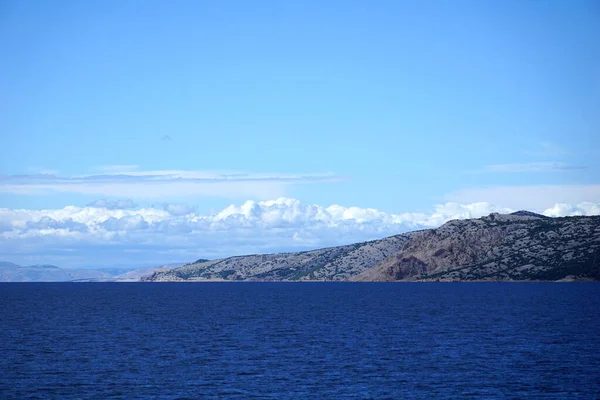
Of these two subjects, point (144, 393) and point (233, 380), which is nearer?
point (144, 393)

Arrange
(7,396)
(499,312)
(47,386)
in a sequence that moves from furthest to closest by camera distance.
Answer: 1. (499,312)
2. (47,386)
3. (7,396)

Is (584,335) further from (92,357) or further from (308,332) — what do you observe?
(92,357)

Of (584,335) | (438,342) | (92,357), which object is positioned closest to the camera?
(92,357)

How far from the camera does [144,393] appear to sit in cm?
6756

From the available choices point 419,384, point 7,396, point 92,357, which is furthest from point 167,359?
point 419,384

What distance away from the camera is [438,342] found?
104 m

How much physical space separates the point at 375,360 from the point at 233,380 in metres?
20.7

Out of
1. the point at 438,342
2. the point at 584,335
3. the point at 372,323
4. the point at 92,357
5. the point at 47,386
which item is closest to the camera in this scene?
the point at 47,386

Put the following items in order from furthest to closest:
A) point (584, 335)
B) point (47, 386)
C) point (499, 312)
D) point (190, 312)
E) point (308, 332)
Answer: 1. point (190, 312)
2. point (499, 312)
3. point (308, 332)
4. point (584, 335)
5. point (47, 386)

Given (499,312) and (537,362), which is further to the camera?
(499,312)

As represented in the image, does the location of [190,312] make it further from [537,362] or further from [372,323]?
[537,362]

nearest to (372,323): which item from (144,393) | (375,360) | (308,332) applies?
(308,332)

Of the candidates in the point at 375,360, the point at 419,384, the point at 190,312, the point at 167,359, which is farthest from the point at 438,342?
the point at 190,312

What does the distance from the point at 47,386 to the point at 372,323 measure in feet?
260
